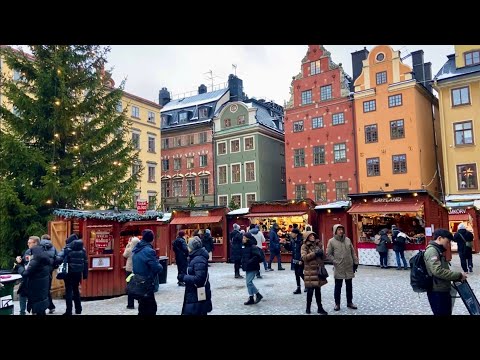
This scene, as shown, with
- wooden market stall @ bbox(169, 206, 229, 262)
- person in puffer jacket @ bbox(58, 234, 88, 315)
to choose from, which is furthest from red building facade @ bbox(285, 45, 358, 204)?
person in puffer jacket @ bbox(58, 234, 88, 315)

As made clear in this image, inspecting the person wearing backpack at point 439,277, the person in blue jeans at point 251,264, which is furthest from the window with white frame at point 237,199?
the person wearing backpack at point 439,277

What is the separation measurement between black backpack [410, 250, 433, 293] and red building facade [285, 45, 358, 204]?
78.6 ft

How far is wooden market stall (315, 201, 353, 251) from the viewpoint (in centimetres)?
1885

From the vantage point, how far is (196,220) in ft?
71.7

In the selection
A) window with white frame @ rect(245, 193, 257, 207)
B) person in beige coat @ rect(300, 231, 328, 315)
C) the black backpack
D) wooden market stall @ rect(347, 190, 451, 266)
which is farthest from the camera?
window with white frame @ rect(245, 193, 257, 207)

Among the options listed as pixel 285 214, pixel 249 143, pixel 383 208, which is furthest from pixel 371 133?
pixel 383 208

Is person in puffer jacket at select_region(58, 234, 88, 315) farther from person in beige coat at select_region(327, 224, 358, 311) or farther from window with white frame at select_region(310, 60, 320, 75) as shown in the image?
window with white frame at select_region(310, 60, 320, 75)

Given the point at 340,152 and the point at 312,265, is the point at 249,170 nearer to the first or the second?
the point at 340,152

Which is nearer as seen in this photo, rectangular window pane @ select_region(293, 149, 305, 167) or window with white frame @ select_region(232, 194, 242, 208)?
rectangular window pane @ select_region(293, 149, 305, 167)

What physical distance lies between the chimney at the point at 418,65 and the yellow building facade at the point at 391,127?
1557 millimetres

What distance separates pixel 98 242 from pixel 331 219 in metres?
11.5

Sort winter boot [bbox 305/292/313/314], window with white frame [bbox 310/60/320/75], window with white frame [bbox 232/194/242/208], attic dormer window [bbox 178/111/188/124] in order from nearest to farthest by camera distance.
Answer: winter boot [bbox 305/292/313/314], window with white frame [bbox 310/60/320/75], window with white frame [bbox 232/194/242/208], attic dormer window [bbox 178/111/188/124]
